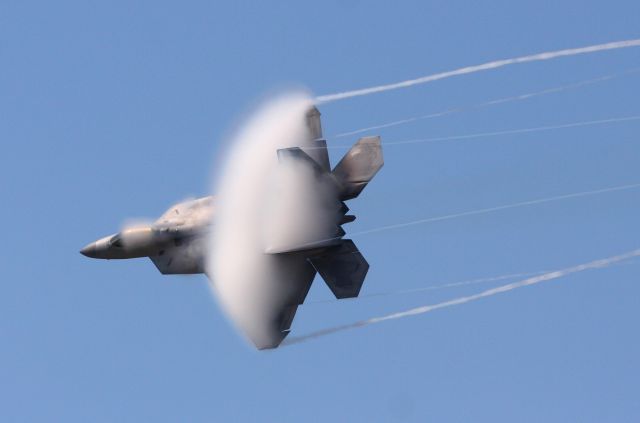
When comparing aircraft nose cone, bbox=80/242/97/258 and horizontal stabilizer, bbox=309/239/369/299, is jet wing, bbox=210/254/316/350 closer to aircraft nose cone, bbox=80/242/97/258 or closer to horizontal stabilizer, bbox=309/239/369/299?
horizontal stabilizer, bbox=309/239/369/299

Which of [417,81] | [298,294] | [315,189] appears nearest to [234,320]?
[298,294]

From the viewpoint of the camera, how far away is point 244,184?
3203 centimetres

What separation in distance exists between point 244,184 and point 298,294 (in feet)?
9.61

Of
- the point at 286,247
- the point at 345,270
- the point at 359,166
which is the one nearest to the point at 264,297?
the point at 286,247

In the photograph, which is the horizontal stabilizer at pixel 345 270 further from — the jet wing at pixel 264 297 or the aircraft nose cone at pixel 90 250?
the aircraft nose cone at pixel 90 250

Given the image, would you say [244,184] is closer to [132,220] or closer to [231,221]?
[231,221]

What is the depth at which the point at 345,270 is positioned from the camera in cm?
3169

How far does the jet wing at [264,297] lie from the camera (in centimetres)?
3234

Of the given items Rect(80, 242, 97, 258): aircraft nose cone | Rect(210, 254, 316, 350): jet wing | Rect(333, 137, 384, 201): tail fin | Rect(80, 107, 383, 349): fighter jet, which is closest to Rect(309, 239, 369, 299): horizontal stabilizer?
Rect(80, 107, 383, 349): fighter jet

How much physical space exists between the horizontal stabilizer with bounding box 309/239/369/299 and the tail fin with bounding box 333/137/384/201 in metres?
1.23

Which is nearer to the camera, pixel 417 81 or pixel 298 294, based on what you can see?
pixel 417 81

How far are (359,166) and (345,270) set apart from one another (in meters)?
2.44

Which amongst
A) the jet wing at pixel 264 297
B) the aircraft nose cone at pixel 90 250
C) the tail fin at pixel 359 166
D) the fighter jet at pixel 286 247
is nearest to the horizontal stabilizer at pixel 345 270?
the fighter jet at pixel 286 247

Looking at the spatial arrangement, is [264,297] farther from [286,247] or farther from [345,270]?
[345,270]
